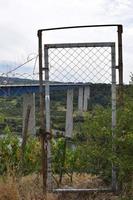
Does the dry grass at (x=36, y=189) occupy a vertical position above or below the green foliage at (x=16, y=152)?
below

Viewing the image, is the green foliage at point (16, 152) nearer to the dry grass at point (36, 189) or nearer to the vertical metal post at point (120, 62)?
the dry grass at point (36, 189)

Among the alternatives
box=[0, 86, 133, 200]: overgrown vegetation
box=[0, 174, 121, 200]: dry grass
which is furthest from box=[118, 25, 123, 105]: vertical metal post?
box=[0, 174, 121, 200]: dry grass

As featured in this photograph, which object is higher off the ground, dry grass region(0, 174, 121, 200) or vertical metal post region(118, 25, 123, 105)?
vertical metal post region(118, 25, 123, 105)

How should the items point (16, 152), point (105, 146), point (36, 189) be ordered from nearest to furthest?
point (105, 146)
point (36, 189)
point (16, 152)

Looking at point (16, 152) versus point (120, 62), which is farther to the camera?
point (16, 152)

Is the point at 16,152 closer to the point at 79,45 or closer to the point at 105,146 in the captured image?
the point at 105,146

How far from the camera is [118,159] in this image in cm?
643

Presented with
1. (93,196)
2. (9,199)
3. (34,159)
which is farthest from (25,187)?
(34,159)

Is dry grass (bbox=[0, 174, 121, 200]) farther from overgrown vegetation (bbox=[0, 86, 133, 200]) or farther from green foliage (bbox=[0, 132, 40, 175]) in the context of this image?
green foliage (bbox=[0, 132, 40, 175])

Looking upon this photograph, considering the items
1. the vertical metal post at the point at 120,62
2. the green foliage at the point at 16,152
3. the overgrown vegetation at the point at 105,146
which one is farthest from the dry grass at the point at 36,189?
the green foliage at the point at 16,152

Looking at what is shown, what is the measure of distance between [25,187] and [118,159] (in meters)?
1.48

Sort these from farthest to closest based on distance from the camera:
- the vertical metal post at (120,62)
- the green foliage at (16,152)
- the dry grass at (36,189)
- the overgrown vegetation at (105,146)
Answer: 1. the green foliage at (16,152)
2. the vertical metal post at (120,62)
3. the dry grass at (36,189)
4. the overgrown vegetation at (105,146)

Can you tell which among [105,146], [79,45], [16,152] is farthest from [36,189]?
[16,152]

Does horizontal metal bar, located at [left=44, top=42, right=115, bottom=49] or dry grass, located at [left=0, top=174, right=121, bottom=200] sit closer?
dry grass, located at [left=0, top=174, right=121, bottom=200]
